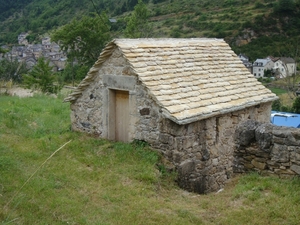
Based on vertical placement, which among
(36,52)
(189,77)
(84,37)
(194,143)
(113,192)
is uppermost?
(84,37)

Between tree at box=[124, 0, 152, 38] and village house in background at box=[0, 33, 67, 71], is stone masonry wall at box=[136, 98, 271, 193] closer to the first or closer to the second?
tree at box=[124, 0, 152, 38]

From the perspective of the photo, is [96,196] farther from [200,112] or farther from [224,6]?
[224,6]

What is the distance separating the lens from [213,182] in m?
7.43

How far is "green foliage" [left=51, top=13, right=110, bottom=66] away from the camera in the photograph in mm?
32125

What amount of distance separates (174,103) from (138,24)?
27.3m

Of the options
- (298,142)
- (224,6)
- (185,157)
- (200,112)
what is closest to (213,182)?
(185,157)

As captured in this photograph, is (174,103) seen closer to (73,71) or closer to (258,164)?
(258,164)

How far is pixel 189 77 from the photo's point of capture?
7.72m

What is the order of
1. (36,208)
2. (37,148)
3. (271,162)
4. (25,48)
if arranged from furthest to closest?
(25,48) < (37,148) < (271,162) < (36,208)

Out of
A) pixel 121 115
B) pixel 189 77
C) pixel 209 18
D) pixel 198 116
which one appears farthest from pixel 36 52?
pixel 198 116

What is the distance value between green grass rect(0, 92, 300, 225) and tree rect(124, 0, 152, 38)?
24863 mm

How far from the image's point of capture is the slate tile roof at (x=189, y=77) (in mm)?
6822

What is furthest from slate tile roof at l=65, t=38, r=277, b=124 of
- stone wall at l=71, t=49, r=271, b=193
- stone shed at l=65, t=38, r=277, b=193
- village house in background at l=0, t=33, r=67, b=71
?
village house in background at l=0, t=33, r=67, b=71

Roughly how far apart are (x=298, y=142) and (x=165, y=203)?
223cm
